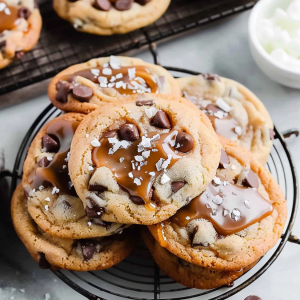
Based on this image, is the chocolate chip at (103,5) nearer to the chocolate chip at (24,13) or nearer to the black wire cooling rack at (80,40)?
the black wire cooling rack at (80,40)

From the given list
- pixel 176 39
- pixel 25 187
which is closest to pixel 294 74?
pixel 176 39

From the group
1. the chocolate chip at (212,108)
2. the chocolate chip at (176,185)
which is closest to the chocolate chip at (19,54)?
the chocolate chip at (212,108)

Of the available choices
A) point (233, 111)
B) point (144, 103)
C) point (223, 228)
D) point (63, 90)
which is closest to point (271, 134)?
point (233, 111)

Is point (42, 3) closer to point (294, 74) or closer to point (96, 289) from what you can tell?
point (294, 74)

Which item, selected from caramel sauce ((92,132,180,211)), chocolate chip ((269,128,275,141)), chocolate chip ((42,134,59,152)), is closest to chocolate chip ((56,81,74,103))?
chocolate chip ((42,134,59,152))

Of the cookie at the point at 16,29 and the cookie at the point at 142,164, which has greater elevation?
the cookie at the point at 16,29

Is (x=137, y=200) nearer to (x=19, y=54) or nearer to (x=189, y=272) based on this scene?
(x=189, y=272)
